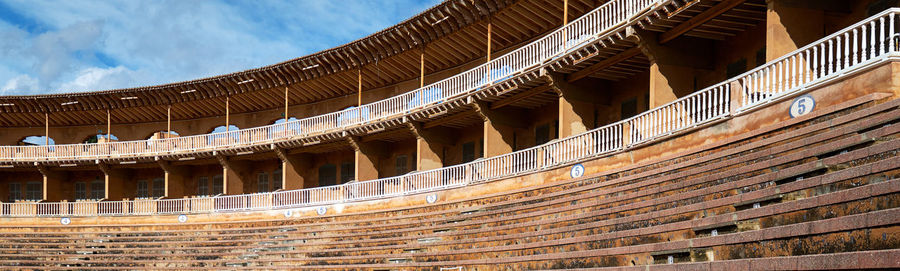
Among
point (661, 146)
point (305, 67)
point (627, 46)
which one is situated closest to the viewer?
point (661, 146)

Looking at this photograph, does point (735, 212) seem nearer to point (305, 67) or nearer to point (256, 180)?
point (305, 67)

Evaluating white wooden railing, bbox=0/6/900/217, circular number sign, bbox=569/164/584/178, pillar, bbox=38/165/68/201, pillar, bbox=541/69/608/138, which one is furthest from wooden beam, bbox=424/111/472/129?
pillar, bbox=38/165/68/201

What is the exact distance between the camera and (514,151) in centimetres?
2533

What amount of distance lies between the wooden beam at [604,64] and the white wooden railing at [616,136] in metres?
1.20

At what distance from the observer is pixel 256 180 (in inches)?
1447

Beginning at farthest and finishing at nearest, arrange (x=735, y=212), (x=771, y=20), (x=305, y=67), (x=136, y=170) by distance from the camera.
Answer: (x=136, y=170)
(x=305, y=67)
(x=771, y=20)
(x=735, y=212)

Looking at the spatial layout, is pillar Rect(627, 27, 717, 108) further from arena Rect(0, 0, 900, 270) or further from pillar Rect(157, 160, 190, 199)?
pillar Rect(157, 160, 190, 199)

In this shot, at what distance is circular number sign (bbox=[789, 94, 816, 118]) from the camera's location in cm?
1163

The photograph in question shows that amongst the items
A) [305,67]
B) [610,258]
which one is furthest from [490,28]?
[610,258]

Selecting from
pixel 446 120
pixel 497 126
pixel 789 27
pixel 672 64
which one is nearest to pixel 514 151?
pixel 497 126

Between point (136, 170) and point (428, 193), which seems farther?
point (136, 170)

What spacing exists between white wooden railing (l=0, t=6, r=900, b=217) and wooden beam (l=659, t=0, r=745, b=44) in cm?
134

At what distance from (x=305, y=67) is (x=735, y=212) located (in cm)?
2357

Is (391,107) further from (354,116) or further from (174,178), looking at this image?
(174,178)
